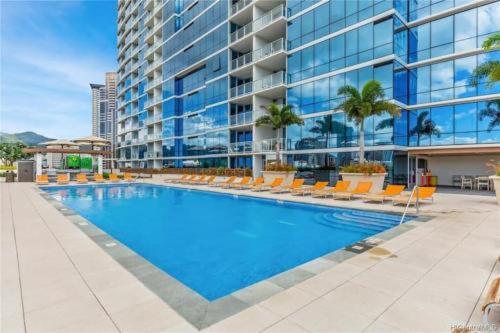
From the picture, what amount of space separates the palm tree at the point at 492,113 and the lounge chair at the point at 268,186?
45.6 feet

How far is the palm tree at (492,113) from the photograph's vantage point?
56.5 ft

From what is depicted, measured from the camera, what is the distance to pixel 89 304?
3547 mm

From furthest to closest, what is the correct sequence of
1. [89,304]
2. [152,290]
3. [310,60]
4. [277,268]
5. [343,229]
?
1. [310,60]
2. [343,229]
3. [277,268]
4. [152,290]
5. [89,304]

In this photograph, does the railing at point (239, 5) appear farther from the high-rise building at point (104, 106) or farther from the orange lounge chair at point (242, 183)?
the high-rise building at point (104, 106)

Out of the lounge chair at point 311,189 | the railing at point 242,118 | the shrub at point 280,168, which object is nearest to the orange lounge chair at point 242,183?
the shrub at point 280,168

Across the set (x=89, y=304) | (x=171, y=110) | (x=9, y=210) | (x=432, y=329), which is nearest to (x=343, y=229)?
(x=432, y=329)

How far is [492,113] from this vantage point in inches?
682

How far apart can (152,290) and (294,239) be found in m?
5.03

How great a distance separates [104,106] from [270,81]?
155 m

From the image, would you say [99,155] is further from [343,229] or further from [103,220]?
[343,229]

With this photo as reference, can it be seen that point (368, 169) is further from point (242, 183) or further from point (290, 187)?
point (242, 183)

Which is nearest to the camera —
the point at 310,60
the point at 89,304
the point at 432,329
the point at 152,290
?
the point at 432,329

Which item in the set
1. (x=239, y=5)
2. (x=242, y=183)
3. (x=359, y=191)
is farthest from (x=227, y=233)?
(x=239, y=5)

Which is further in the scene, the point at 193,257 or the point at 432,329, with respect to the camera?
the point at 193,257
